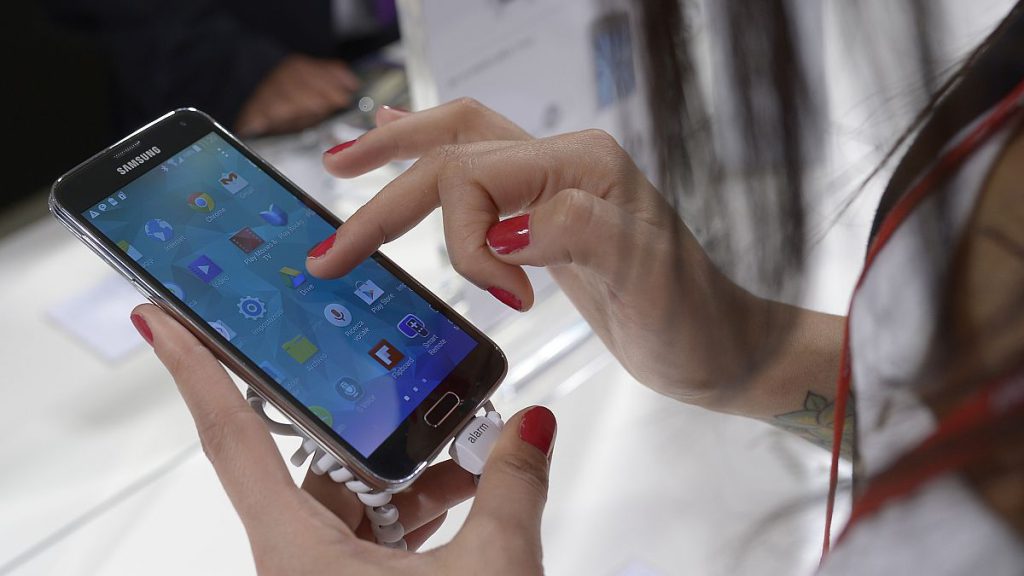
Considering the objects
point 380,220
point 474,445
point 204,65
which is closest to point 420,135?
point 380,220

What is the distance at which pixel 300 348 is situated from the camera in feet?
1.60

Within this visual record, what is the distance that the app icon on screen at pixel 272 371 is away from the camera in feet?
1.55

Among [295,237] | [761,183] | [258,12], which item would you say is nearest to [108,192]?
[295,237]

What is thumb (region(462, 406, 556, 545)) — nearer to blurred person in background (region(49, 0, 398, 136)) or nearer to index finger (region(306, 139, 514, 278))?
index finger (region(306, 139, 514, 278))

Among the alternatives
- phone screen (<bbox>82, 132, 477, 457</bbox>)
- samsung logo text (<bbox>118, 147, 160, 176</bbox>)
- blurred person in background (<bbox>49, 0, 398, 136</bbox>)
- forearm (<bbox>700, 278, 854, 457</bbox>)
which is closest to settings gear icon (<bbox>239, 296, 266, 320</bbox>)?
phone screen (<bbox>82, 132, 477, 457</bbox>)

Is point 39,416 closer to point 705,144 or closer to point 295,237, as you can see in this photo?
point 295,237

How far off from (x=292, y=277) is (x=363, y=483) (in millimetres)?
125

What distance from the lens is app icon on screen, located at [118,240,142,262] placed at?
48 centimetres

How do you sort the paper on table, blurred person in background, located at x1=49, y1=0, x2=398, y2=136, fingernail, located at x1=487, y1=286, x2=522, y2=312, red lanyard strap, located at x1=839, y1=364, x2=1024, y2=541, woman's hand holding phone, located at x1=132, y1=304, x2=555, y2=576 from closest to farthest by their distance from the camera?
red lanyard strap, located at x1=839, y1=364, x2=1024, y2=541, woman's hand holding phone, located at x1=132, y1=304, x2=555, y2=576, fingernail, located at x1=487, y1=286, x2=522, y2=312, the paper on table, blurred person in background, located at x1=49, y1=0, x2=398, y2=136

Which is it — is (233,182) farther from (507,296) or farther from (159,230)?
(507,296)

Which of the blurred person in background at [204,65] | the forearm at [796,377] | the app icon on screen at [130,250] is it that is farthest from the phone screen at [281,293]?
the blurred person in background at [204,65]

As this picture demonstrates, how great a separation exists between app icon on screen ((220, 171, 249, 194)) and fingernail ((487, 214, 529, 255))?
0.16 m

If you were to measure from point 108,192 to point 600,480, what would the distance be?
36 centimetres

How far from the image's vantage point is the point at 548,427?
1.44 feet
